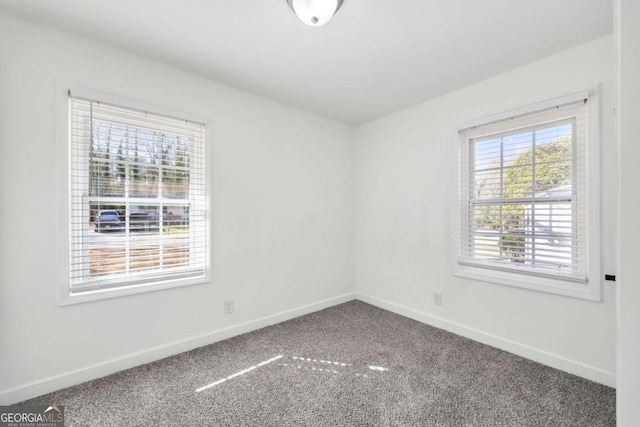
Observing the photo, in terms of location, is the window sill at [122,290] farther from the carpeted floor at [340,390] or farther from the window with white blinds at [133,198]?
the carpeted floor at [340,390]

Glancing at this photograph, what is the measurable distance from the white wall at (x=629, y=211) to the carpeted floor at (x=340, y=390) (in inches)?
42.5

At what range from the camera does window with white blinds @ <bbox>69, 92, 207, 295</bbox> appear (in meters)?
1.99

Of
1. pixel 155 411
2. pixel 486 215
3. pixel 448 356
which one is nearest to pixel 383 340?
pixel 448 356

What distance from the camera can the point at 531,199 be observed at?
233 centimetres

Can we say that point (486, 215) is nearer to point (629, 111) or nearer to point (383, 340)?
point (383, 340)

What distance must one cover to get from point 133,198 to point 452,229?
291cm

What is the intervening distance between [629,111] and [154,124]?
Result: 9.06 feet

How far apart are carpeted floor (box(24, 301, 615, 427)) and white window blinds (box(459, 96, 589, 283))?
0.84 m

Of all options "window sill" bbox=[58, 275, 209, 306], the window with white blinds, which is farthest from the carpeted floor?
the window with white blinds

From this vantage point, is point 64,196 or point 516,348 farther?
point 516,348

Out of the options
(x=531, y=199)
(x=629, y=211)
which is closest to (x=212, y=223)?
(x=629, y=211)

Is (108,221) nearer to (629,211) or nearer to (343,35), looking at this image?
(343,35)

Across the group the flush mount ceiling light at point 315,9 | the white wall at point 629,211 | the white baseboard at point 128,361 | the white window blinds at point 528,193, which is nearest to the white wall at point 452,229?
the white window blinds at point 528,193

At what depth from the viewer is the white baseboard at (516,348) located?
197 cm
